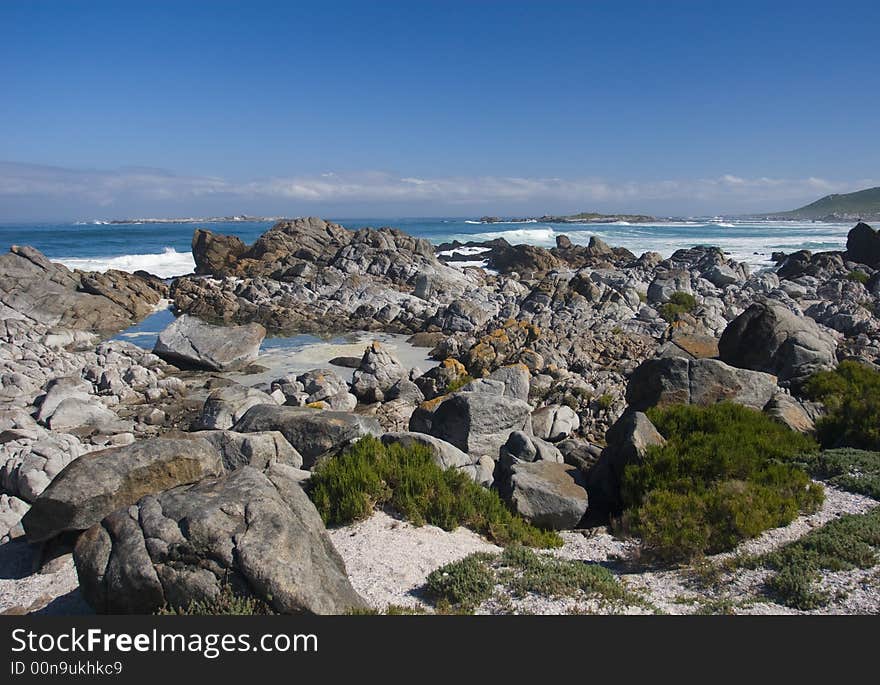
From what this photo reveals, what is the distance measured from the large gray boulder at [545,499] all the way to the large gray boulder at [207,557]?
4343 millimetres

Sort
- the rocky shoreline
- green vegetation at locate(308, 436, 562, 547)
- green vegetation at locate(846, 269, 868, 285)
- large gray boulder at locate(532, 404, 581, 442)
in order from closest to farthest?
the rocky shoreline → green vegetation at locate(308, 436, 562, 547) → large gray boulder at locate(532, 404, 581, 442) → green vegetation at locate(846, 269, 868, 285)

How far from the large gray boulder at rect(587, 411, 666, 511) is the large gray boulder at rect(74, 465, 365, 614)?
597 centimetres

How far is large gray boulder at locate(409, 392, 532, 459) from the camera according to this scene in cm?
1276

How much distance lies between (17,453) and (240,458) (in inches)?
215

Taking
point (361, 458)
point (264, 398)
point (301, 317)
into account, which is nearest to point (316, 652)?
point (361, 458)

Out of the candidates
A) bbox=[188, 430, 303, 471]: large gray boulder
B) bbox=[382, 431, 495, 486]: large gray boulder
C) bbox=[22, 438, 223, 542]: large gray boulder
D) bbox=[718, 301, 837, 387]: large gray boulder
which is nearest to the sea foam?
bbox=[188, 430, 303, 471]: large gray boulder

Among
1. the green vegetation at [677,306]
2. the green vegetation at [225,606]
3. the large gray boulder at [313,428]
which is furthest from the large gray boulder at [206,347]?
the green vegetation at [677,306]

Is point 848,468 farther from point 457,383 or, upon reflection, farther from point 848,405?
point 457,383

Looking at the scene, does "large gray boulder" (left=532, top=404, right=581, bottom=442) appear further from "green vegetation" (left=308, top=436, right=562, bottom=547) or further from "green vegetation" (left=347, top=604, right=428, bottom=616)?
"green vegetation" (left=347, top=604, right=428, bottom=616)

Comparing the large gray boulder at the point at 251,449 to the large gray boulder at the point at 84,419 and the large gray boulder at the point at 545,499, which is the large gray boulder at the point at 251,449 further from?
the large gray boulder at the point at 84,419

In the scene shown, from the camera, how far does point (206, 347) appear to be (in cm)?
2317

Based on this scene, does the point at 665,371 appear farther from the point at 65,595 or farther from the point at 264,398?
the point at 65,595

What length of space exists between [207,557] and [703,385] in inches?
467

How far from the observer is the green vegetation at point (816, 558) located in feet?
22.9
